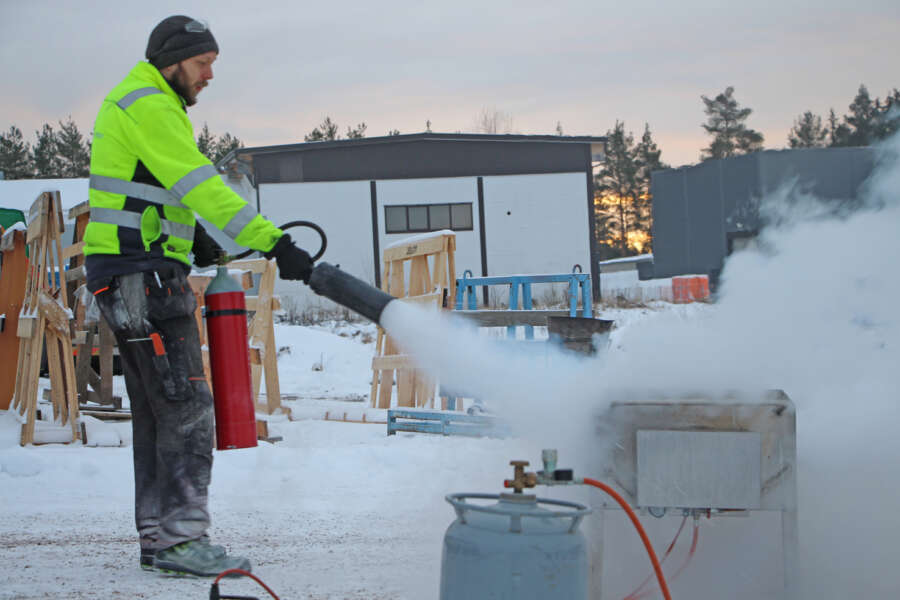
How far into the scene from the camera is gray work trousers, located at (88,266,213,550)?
3.55 metres

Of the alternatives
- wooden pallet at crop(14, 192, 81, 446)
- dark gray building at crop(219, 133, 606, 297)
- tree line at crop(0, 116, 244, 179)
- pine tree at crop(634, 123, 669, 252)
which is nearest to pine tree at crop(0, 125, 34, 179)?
tree line at crop(0, 116, 244, 179)

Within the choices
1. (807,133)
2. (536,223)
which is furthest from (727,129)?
(536,223)

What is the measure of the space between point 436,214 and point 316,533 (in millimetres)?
24983

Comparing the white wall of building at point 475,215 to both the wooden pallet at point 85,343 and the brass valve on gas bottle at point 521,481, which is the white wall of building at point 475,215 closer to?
the wooden pallet at point 85,343

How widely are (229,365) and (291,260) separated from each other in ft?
2.42

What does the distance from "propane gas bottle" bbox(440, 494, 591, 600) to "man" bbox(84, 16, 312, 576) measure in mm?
1470

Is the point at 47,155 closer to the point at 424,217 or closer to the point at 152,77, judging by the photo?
the point at 424,217

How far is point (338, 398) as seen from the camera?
12.4m

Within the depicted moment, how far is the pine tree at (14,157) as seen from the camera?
182 feet

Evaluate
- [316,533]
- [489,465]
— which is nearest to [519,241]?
[489,465]

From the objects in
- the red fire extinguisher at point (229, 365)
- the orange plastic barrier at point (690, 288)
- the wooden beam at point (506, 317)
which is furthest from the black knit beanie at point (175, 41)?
the orange plastic barrier at point (690, 288)

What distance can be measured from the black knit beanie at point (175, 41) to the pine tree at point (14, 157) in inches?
2316

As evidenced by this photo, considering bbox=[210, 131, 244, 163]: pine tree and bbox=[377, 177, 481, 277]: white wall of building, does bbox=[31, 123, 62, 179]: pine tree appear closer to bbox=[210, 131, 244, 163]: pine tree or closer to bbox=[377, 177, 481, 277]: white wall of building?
bbox=[210, 131, 244, 163]: pine tree

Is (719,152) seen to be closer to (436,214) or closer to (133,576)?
(436,214)
